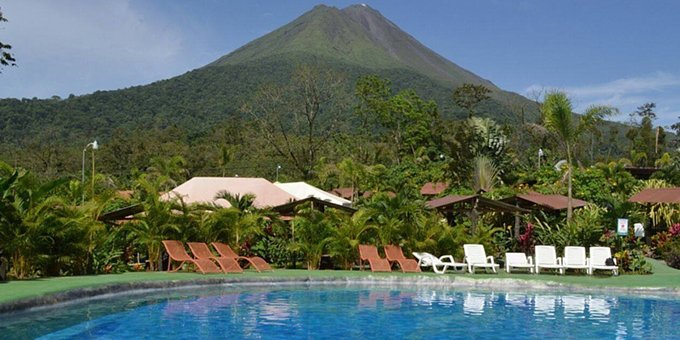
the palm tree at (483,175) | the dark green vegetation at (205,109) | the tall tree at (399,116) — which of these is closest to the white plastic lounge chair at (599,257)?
the palm tree at (483,175)

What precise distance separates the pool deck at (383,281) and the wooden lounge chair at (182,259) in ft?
1.21

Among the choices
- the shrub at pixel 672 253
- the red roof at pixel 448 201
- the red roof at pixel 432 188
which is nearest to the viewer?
the red roof at pixel 448 201

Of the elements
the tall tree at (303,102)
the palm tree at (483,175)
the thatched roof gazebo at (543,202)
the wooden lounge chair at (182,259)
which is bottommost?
the wooden lounge chair at (182,259)

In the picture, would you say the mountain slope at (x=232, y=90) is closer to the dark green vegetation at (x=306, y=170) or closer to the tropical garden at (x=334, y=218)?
the dark green vegetation at (x=306, y=170)

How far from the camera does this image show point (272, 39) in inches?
6949

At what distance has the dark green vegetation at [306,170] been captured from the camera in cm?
1560

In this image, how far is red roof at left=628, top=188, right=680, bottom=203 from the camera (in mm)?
23791

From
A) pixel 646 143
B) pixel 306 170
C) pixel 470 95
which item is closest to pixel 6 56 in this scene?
pixel 306 170

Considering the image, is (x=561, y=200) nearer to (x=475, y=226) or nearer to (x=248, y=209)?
(x=475, y=226)

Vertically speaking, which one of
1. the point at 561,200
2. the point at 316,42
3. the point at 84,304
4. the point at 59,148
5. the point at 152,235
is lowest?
the point at 84,304

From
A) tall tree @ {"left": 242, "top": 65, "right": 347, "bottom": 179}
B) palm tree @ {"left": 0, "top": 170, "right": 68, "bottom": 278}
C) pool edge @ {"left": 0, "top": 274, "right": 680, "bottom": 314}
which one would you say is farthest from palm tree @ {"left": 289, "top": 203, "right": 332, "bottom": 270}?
tall tree @ {"left": 242, "top": 65, "right": 347, "bottom": 179}

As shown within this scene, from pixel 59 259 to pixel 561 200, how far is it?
14.4m

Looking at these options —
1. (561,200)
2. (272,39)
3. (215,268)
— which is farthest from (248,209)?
(272,39)

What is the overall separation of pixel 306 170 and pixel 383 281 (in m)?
32.2
